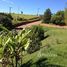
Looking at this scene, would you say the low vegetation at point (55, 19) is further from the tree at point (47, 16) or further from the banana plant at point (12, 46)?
the banana plant at point (12, 46)

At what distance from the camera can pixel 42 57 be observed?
12023mm

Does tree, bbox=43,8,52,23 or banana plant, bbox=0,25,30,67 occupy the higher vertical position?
banana plant, bbox=0,25,30,67

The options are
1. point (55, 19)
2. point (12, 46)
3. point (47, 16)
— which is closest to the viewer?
point (12, 46)

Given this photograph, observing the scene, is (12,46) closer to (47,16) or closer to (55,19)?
(55,19)

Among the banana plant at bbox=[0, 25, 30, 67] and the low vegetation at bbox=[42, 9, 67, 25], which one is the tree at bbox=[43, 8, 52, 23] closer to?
the low vegetation at bbox=[42, 9, 67, 25]

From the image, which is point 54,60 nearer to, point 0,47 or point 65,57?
point 65,57

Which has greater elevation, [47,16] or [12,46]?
[12,46]

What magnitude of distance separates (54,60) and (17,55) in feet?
5.89

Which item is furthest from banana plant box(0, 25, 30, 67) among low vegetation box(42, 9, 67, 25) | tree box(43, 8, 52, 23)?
tree box(43, 8, 52, 23)

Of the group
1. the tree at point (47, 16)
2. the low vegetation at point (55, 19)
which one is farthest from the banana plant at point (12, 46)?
the tree at point (47, 16)

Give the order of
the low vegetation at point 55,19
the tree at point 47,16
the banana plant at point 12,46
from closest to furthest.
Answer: the banana plant at point 12,46 → the low vegetation at point 55,19 → the tree at point 47,16

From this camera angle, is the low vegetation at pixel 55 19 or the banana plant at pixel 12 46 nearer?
the banana plant at pixel 12 46

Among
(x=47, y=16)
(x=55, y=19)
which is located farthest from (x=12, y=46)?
(x=47, y=16)

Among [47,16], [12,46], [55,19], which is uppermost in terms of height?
[12,46]
